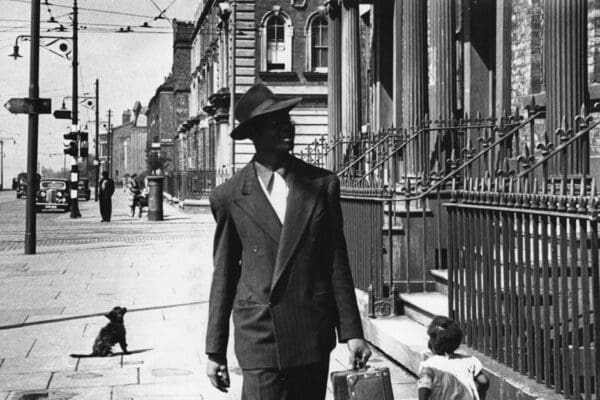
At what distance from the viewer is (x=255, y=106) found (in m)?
4.36

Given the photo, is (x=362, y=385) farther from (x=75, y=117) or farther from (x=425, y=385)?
(x=75, y=117)

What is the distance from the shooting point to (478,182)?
7441mm

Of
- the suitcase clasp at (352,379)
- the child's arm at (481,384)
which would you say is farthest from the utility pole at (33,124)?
the suitcase clasp at (352,379)

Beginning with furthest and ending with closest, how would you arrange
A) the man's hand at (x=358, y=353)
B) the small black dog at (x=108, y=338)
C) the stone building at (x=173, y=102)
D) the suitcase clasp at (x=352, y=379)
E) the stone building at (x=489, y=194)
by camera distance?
1. the stone building at (x=173, y=102)
2. the small black dog at (x=108, y=338)
3. the stone building at (x=489, y=194)
4. the man's hand at (x=358, y=353)
5. the suitcase clasp at (x=352, y=379)

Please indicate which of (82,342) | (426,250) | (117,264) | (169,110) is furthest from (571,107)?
(169,110)

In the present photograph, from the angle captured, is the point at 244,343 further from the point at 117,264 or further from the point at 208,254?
the point at 208,254

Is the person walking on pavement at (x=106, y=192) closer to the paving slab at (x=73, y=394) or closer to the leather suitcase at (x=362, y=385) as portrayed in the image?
the paving slab at (x=73, y=394)

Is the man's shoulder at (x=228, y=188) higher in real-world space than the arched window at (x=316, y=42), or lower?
lower

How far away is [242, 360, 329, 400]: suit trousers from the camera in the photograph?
4160 millimetres

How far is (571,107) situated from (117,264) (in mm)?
11017

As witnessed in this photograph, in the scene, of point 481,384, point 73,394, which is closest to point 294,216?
point 481,384

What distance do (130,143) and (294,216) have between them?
166363mm

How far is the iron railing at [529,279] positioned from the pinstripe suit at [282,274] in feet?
5.83

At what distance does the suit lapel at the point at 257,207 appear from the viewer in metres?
4.26
